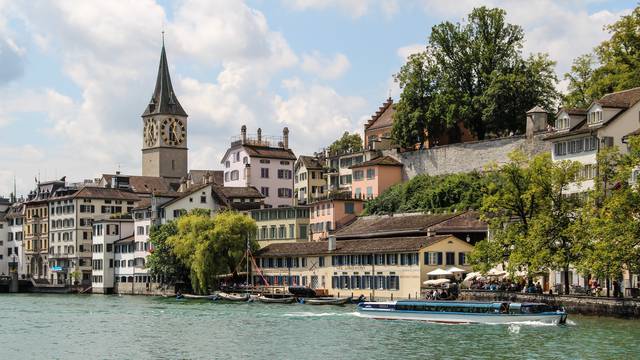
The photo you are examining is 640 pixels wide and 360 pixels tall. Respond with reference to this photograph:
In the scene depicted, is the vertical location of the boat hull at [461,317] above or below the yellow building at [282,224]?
below

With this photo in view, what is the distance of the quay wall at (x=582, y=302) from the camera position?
56875 mm

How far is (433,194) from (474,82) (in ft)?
42.5

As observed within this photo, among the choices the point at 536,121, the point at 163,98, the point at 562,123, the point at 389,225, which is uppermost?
the point at 163,98

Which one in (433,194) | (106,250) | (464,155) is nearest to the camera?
(433,194)

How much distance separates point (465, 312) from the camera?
61.4 metres

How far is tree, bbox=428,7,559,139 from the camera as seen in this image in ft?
301

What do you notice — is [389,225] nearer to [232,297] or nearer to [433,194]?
[433,194]

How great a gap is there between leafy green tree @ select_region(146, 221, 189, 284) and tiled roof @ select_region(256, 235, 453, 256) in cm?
981

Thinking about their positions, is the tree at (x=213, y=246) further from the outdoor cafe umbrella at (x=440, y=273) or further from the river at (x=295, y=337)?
the outdoor cafe umbrella at (x=440, y=273)

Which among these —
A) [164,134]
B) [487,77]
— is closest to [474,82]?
[487,77]

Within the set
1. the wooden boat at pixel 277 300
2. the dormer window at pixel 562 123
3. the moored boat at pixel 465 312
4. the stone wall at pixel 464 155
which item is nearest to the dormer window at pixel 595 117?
the dormer window at pixel 562 123

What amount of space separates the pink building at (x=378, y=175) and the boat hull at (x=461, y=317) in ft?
110

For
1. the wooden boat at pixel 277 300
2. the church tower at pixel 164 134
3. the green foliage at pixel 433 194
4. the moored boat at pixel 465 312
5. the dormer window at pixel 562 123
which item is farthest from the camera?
the church tower at pixel 164 134

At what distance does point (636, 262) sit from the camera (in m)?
56.3
